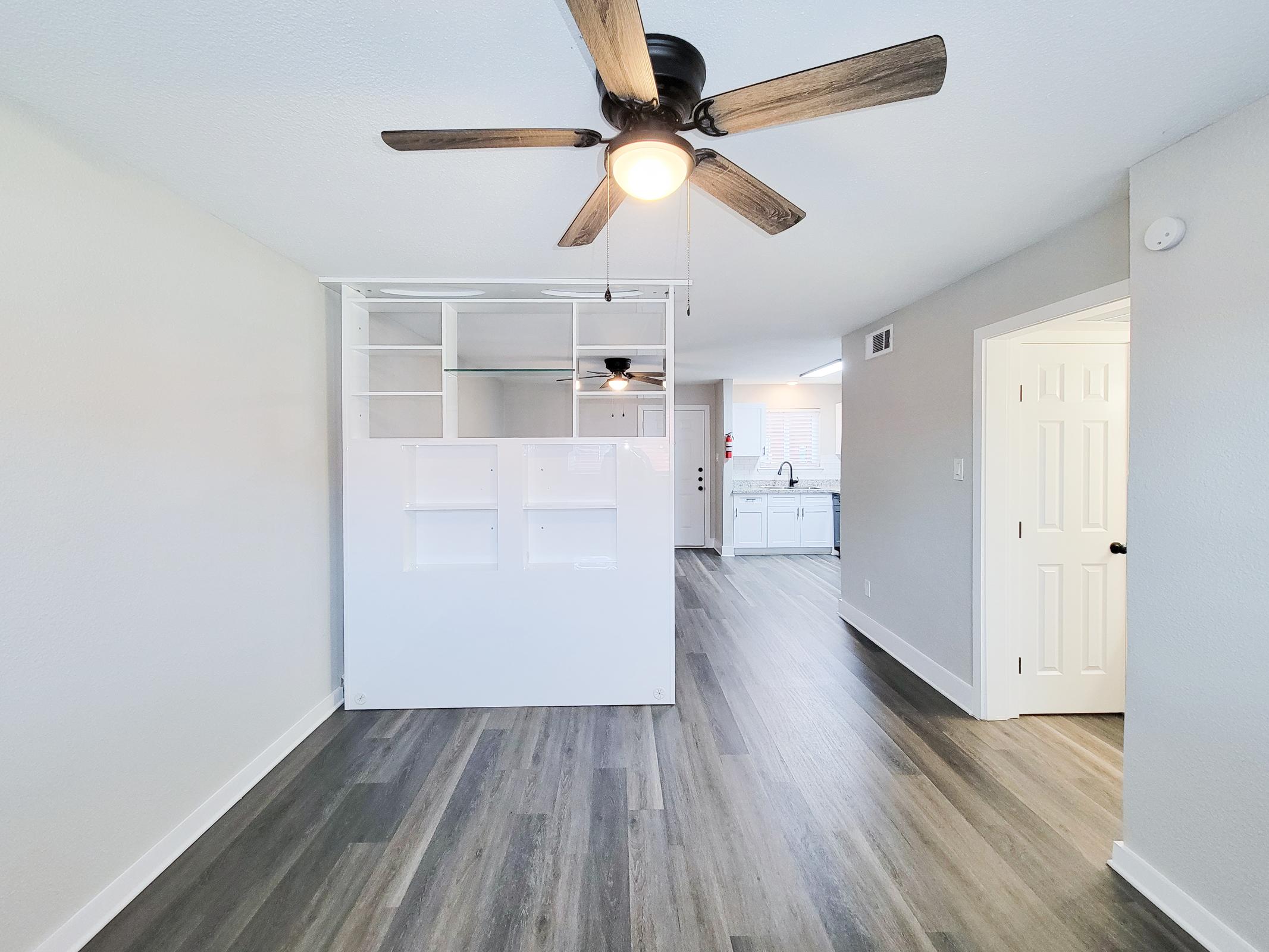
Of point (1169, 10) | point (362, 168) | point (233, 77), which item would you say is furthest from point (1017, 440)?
point (233, 77)

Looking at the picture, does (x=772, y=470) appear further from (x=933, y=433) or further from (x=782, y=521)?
(x=933, y=433)

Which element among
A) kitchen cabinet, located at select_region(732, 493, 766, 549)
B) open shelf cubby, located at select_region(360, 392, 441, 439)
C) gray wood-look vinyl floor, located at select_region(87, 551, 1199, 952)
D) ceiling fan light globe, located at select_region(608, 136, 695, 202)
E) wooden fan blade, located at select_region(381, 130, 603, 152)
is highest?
wooden fan blade, located at select_region(381, 130, 603, 152)

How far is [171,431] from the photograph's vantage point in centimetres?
186

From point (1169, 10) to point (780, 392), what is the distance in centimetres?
651

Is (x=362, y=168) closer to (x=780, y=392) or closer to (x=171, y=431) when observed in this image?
(x=171, y=431)

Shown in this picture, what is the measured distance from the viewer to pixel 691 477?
301 inches

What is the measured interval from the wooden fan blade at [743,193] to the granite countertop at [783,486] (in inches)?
230

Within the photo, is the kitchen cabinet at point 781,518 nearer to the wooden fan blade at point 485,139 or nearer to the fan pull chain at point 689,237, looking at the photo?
the fan pull chain at point 689,237

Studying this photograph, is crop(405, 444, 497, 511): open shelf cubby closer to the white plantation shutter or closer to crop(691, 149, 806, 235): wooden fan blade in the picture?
crop(691, 149, 806, 235): wooden fan blade

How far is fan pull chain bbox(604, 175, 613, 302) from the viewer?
53.0 inches

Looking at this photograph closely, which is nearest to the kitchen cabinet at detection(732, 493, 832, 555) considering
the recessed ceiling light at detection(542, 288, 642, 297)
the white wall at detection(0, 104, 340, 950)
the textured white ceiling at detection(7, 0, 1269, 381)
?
the recessed ceiling light at detection(542, 288, 642, 297)

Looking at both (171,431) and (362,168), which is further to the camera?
(171,431)

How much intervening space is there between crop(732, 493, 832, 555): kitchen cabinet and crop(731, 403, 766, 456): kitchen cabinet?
24.6 inches

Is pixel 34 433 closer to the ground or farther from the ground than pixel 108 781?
farther from the ground
